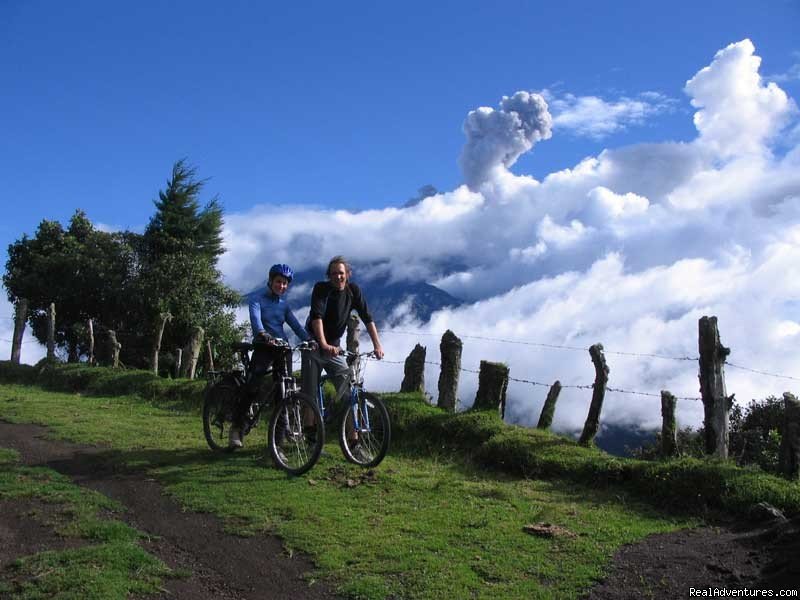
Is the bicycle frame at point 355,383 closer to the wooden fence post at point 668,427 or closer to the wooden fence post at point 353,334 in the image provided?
the wooden fence post at point 668,427

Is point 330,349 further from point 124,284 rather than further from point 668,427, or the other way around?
point 124,284

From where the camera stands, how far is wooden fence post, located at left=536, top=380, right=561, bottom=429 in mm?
10789

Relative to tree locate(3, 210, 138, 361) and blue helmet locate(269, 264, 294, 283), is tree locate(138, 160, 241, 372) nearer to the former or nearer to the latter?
tree locate(3, 210, 138, 361)

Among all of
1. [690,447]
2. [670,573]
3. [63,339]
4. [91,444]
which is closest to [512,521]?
[670,573]

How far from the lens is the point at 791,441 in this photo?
7.97 m

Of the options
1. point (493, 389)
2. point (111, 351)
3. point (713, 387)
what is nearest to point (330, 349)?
point (493, 389)

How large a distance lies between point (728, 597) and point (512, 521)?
2103 mm

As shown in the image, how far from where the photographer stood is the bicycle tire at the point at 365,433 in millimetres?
8344

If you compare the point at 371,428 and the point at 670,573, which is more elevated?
the point at 371,428

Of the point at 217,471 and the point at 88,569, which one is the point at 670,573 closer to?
the point at 88,569

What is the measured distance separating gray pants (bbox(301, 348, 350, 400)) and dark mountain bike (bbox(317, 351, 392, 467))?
0.34 ft

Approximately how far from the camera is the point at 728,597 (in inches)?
199

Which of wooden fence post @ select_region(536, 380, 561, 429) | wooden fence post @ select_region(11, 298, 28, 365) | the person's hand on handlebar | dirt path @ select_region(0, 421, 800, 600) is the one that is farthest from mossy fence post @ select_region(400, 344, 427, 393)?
wooden fence post @ select_region(11, 298, 28, 365)

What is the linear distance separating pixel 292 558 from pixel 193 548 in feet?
2.96
